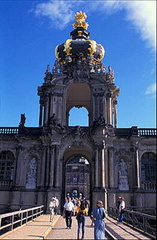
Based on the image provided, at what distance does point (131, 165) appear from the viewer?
29.3m

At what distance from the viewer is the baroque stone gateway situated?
2797 centimetres

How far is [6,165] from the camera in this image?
30109mm

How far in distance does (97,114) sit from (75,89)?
5473mm

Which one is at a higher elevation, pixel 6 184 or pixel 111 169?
pixel 111 169

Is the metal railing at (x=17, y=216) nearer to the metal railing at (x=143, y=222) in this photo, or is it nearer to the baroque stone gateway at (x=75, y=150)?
the baroque stone gateway at (x=75, y=150)

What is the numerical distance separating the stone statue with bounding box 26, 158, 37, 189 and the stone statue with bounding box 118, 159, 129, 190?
916 cm

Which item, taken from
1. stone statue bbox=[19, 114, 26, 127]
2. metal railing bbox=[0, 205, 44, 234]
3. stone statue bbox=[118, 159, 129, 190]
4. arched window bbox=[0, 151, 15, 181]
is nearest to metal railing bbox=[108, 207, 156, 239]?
stone statue bbox=[118, 159, 129, 190]

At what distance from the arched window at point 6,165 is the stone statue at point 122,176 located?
11688mm

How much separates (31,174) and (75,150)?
6571 mm

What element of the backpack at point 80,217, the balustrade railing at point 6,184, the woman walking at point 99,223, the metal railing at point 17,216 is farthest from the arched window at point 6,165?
Result: the woman walking at point 99,223

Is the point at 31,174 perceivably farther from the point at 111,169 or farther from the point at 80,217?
the point at 80,217

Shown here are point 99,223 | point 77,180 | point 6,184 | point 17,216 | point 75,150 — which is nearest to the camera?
point 99,223

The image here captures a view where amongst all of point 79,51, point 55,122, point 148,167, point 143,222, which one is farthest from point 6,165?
point 143,222

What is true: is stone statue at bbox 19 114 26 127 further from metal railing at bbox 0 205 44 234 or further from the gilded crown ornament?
the gilded crown ornament
